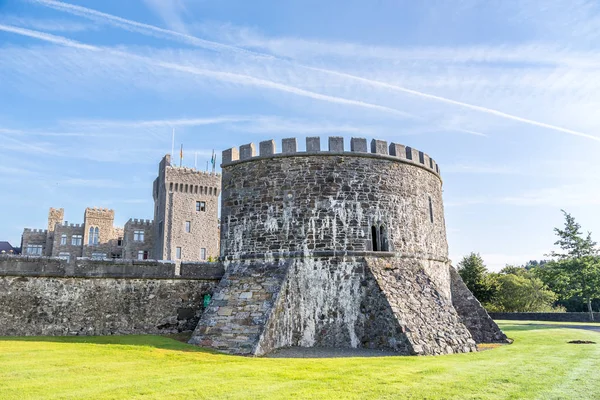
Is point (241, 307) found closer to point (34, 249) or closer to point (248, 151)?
point (248, 151)

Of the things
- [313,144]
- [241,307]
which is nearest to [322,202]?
[313,144]

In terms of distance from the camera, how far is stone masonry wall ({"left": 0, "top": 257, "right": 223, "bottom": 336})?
1279cm

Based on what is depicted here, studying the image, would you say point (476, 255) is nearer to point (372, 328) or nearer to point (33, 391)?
point (372, 328)

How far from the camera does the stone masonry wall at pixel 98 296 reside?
12.8 m

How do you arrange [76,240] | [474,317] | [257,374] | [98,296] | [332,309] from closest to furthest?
[257,374], [98,296], [332,309], [474,317], [76,240]

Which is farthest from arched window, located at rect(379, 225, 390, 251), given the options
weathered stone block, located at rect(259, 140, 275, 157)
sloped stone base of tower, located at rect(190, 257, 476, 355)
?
weathered stone block, located at rect(259, 140, 275, 157)

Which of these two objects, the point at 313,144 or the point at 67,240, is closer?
the point at 313,144

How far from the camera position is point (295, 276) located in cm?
1388

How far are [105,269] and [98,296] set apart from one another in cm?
82

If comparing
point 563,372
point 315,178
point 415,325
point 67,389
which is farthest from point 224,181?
point 563,372

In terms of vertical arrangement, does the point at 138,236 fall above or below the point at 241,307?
above

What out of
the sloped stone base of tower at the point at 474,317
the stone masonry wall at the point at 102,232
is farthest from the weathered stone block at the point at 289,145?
the stone masonry wall at the point at 102,232

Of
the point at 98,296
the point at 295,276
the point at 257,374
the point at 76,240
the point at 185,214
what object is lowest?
the point at 257,374

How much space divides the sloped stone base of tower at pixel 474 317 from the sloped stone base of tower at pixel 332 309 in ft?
10.3
